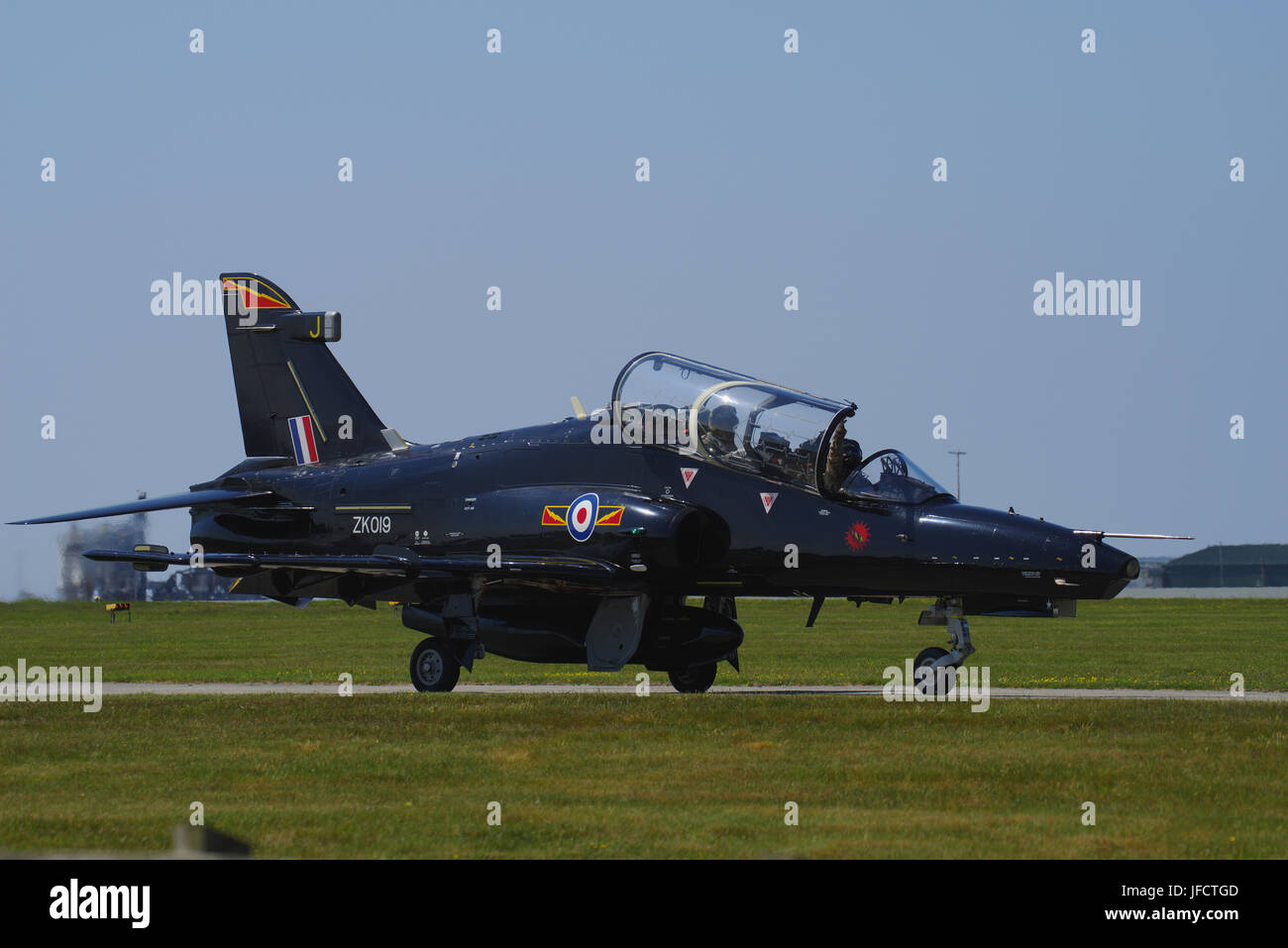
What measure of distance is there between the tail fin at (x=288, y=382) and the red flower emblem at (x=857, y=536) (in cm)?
1061

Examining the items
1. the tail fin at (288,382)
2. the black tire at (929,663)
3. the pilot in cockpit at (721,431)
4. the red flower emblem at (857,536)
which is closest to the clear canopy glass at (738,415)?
the pilot in cockpit at (721,431)

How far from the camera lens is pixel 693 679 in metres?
24.8

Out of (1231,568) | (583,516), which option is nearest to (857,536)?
(583,516)

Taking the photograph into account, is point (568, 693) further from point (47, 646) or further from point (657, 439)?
point (47, 646)

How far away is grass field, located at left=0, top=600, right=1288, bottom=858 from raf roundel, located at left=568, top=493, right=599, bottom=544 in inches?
95.1

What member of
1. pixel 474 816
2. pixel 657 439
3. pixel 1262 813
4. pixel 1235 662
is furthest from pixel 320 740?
pixel 1235 662

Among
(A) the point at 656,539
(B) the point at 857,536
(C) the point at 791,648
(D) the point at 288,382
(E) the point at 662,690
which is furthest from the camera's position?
(C) the point at 791,648

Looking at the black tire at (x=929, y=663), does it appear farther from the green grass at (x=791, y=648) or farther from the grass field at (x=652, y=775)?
the green grass at (x=791, y=648)

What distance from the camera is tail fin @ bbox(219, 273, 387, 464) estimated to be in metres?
29.7

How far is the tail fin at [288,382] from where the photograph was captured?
29.7 m

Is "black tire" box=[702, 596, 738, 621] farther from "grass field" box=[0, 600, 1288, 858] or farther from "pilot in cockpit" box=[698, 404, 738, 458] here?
"pilot in cockpit" box=[698, 404, 738, 458]

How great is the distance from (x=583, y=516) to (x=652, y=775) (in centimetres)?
885

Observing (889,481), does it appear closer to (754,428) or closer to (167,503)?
(754,428)
